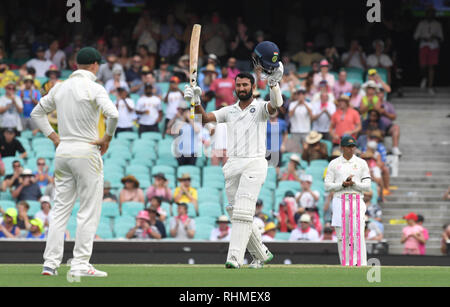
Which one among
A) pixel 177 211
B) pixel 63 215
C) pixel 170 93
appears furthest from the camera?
Answer: pixel 170 93

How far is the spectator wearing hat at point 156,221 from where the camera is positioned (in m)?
19.2

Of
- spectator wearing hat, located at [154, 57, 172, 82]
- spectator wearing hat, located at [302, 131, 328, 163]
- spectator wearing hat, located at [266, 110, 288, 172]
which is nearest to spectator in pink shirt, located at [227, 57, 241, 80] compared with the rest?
spectator wearing hat, located at [154, 57, 172, 82]

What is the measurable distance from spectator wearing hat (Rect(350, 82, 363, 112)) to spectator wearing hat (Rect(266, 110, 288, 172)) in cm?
178

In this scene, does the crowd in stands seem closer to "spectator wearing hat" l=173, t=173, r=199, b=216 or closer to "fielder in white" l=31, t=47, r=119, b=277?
"spectator wearing hat" l=173, t=173, r=199, b=216

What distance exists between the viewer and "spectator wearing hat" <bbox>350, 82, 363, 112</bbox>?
23120mm

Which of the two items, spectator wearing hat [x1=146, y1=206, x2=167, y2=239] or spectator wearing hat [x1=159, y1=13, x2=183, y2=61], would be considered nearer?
spectator wearing hat [x1=146, y1=206, x2=167, y2=239]

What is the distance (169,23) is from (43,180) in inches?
267

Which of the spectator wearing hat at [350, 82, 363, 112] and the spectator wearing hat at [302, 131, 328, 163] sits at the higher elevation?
the spectator wearing hat at [350, 82, 363, 112]

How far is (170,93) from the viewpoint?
75.2 feet

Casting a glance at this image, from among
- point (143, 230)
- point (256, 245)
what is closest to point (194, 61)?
point (256, 245)

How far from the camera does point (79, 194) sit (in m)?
11.0

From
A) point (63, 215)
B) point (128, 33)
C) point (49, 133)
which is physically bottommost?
point (63, 215)
